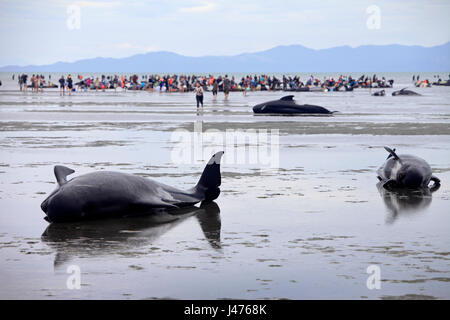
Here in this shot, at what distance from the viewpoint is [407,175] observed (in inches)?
525

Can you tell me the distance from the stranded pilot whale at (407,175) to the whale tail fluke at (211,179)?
314 cm

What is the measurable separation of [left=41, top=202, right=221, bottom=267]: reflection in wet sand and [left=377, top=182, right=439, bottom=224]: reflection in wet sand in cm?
256

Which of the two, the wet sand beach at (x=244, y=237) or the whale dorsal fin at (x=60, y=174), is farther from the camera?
the whale dorsal fin at (x=60, y=174)

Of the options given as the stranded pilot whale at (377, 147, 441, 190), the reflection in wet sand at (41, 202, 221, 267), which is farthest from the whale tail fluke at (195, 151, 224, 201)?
the stranded pilot whale at (377, 147, 441, 190)

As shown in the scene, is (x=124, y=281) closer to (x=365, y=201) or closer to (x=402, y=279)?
(x=402, y=279)

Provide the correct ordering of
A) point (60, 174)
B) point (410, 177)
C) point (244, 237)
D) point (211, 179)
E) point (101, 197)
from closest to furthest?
point (244, 237) → point (101, 197) → point (60, 174) → point (211, 179) → point (410, 177)

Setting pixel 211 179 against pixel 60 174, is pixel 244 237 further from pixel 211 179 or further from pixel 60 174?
pixel 60 174

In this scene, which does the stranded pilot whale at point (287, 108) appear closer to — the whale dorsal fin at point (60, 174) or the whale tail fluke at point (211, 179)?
the whale tail fluke at point (211, 179)

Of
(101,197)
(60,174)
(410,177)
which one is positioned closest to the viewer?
(101,197)

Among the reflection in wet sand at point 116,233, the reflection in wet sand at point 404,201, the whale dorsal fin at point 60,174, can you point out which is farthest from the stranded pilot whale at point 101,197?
the reflection in wet sand at point 404,201

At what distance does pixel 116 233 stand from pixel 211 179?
2540 mm

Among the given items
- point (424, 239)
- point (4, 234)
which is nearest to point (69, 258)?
point (4, 234)

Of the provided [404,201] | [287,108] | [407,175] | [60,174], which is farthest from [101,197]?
[287,108]

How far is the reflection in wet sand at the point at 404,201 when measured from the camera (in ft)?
36.6
